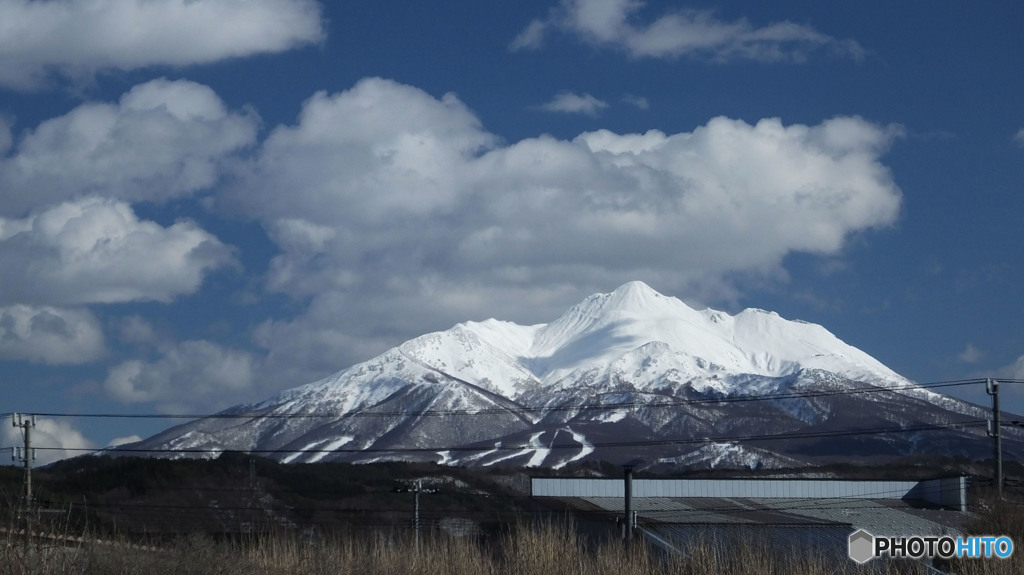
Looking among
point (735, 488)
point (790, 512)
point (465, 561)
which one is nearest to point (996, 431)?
point (790, 512)

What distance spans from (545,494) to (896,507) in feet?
68.1

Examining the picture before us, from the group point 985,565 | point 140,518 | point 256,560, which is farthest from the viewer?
point 140,518

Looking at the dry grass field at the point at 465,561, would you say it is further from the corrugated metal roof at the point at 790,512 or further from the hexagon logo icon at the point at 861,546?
the corrugated metal roof at the point at 790,512

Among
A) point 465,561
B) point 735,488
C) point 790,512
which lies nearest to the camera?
point 465,561

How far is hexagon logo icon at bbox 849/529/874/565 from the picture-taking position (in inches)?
1262

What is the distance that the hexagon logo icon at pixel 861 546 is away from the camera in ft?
105

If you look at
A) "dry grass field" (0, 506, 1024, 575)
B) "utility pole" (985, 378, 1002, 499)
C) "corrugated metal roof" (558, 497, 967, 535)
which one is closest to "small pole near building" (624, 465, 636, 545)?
"corrugated metal roof" (558, 497, 967, 535)

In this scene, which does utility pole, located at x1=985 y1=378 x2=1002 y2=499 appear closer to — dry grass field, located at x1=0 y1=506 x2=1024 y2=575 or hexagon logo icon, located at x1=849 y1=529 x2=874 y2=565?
hexagon logo icon, located at x1=849 y1=529 x2=874 y2=565

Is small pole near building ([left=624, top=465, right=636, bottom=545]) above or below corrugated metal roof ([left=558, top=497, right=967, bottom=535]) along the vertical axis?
above

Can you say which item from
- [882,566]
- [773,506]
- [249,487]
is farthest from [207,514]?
[882,566]

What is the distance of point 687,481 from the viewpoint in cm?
7006

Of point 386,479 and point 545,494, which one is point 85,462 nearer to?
point 386,479

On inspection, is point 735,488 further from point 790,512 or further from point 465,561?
point 465,561

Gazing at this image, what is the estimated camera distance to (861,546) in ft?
112
